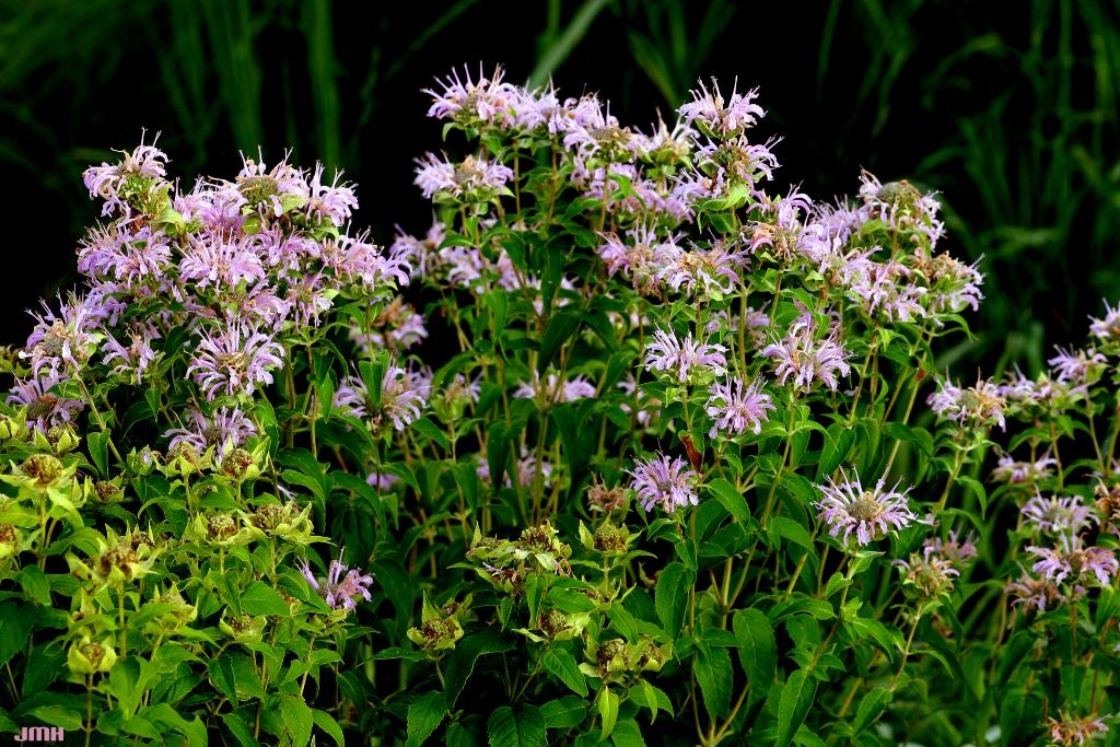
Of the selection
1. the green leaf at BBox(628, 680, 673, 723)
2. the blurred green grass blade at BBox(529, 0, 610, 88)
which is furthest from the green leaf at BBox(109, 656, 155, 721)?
the blurred green grass blade at BBox(529, 0, 610, 88)

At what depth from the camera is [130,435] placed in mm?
2264

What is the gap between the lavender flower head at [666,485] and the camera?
80.6 inches

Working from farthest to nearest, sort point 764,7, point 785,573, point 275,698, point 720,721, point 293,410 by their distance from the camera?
point 764,7 → point 785,573 → point 720,721 → point 293,410 → point 275,698

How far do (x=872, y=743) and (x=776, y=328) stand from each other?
73 centimetres

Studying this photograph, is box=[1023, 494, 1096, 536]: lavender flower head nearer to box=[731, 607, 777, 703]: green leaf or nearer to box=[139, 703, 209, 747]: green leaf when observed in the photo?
box=[731, 607, 777, 703]: green leaf

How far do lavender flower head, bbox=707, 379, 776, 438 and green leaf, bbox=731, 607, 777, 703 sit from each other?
12.9 inches

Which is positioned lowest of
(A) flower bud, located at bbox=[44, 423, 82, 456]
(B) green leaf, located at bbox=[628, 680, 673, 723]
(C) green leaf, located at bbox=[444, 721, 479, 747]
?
(C) green leaf, located at bbox=[444, 721, 479, 747]

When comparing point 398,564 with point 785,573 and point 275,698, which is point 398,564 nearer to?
point 275,698

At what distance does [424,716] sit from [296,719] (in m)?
0.18

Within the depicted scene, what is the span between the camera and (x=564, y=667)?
6.33 ft

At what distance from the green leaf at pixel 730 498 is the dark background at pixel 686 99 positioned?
6.81 feet

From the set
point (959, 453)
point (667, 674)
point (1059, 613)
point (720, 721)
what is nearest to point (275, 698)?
point (667, 674)

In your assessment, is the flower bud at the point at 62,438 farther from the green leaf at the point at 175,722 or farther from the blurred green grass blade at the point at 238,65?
the blurred green grass blade at the point at 238,65

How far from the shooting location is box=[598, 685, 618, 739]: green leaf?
75.9 inches
